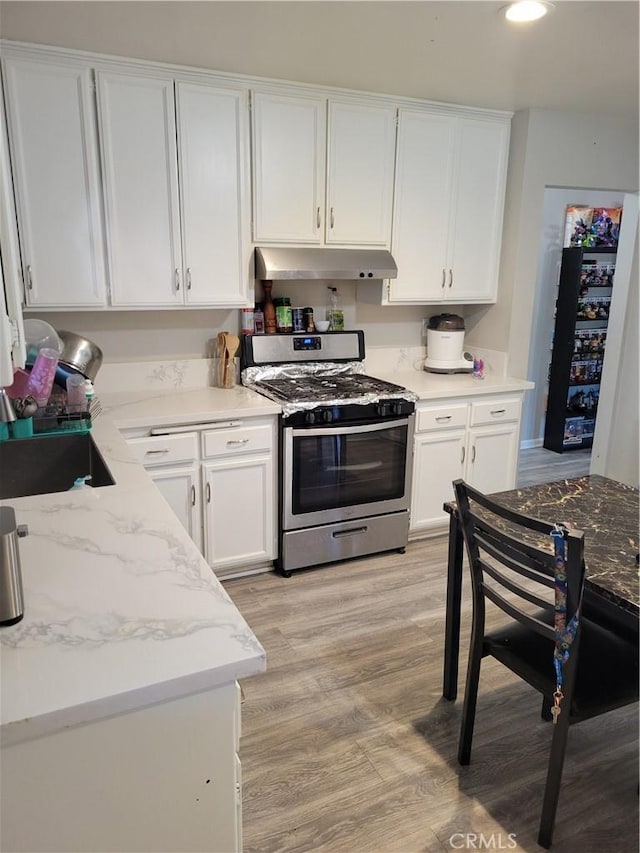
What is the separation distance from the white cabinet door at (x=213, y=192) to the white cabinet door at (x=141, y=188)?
57mm

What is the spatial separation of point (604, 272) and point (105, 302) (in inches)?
168

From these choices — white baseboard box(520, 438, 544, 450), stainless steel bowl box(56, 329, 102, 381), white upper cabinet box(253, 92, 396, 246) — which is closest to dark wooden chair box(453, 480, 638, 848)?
stainless steel bowl box(56, 329, 102, 381)

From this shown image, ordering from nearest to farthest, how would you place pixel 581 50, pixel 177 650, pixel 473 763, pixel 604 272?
pixel 177 650 → pixel 473 763 → pixel 581 50 → pixel 604 272

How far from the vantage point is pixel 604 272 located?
5297 millimetres

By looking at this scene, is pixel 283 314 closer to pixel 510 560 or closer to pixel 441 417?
pixel 441 417

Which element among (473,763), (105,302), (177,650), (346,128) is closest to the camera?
(177,650)

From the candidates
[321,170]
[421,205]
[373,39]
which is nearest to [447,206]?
[421,205]

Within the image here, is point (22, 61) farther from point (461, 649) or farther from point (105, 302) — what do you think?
point (461, 649)

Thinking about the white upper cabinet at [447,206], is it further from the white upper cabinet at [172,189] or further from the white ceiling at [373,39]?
the white upper cabinet at [172,189]

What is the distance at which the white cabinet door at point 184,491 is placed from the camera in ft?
9.57

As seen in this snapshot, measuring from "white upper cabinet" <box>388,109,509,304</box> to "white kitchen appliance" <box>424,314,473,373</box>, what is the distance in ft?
0.54

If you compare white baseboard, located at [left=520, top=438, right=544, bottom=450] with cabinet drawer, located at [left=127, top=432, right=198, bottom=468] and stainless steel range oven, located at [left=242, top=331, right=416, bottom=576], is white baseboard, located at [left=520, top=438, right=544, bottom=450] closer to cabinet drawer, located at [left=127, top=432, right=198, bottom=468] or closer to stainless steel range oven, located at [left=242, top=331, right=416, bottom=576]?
stainless steel range oven, located at [left=242, top=331, right=416, bottom=576]

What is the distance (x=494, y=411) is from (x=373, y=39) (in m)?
2.08

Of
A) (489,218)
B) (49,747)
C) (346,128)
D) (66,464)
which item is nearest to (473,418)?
(489,218)
